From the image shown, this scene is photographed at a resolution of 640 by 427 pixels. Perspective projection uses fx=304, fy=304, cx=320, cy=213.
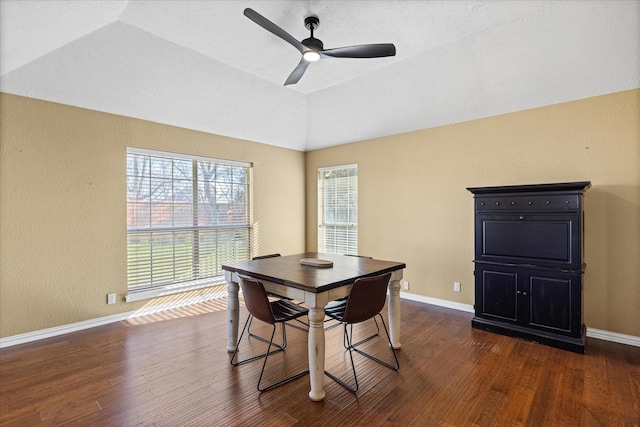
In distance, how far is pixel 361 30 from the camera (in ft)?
10.2

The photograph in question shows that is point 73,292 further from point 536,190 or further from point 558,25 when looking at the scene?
point 558,25

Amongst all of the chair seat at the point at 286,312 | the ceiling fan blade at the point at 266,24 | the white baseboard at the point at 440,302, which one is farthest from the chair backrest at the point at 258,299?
the white baseboard at the point at 440,302

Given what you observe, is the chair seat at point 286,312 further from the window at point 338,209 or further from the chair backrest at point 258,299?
the window at point 338,209

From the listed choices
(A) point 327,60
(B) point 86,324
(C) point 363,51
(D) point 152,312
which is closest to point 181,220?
(D) point 152,312

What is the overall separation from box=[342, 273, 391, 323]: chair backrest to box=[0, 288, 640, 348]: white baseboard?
7.60 feet

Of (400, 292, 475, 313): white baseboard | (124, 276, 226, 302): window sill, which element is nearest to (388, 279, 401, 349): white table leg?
(400, 292, 475, 313): white baseboard

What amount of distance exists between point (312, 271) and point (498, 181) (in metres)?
2.85

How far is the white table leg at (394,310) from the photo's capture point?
117 inches

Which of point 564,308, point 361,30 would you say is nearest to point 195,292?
point 361,30

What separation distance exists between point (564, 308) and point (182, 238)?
479cm

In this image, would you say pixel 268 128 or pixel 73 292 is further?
pixel 268 128

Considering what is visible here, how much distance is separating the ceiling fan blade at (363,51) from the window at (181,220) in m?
2.83

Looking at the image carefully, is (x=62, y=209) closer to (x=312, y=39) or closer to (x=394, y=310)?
(x=312, y=39)

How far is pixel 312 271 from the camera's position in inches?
109
